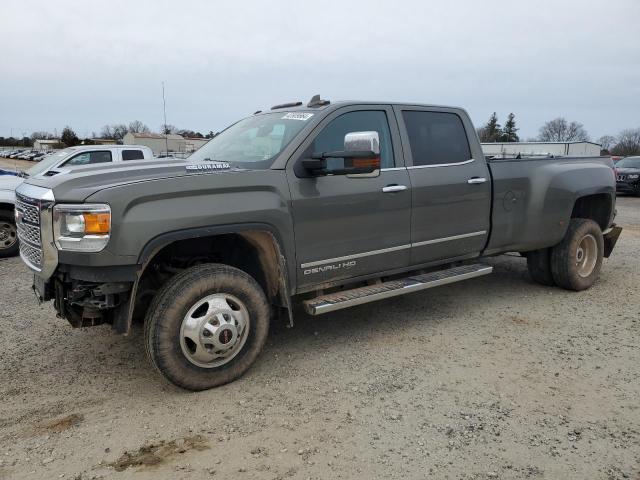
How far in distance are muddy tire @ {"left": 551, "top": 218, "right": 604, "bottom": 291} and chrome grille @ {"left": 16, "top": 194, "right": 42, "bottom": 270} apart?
5197 mm

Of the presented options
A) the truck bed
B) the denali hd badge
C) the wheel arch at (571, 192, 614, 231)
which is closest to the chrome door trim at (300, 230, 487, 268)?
the truck bed

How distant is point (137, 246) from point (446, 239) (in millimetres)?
2830

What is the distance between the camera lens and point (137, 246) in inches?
127

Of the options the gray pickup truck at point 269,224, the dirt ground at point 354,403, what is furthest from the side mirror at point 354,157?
the dirt ground at point 354,403

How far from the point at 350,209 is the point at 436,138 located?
1.37 meters

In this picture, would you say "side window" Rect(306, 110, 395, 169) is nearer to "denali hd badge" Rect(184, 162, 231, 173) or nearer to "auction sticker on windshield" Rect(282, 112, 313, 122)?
"auction sticker on windshield" Rect(282, 112, 313, 122)

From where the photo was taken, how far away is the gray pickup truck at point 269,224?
328cm

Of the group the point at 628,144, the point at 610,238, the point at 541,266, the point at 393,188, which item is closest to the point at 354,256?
the point at 393,188

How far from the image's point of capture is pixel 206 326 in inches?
138

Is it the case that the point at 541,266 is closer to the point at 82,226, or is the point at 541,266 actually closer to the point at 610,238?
the point at 610,238

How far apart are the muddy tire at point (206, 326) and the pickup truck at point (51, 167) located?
193 inches

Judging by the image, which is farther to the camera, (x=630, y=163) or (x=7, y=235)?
(x=630, y=163)

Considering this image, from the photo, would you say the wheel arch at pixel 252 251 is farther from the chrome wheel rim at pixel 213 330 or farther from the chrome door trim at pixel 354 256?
the chrome wheel rim at pixel 213 330

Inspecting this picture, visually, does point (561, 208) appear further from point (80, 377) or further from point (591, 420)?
point (80, 377)
